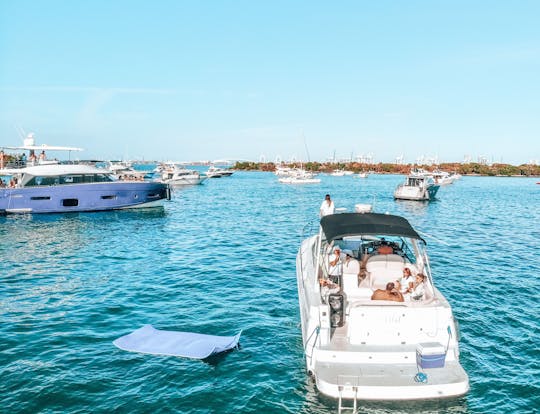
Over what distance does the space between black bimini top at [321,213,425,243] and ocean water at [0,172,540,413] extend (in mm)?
1762

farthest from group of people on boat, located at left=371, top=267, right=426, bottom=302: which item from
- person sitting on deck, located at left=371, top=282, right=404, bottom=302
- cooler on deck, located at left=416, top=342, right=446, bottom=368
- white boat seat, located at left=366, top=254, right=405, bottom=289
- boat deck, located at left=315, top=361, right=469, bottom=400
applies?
boat deck, located at left=315, top=361, right=469, bottom=400

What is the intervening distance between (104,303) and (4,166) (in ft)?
127

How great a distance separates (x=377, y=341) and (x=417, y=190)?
189 ft

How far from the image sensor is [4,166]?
46562 mm

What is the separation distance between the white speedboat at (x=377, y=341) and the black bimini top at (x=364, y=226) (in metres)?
0.03

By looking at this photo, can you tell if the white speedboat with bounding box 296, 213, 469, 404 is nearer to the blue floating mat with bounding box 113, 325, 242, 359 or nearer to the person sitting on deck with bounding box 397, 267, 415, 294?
the person sitting on deck with bounding box 397, 267, 415, 294

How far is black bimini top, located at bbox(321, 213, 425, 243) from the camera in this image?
1077 cm

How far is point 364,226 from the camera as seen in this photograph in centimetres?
1108

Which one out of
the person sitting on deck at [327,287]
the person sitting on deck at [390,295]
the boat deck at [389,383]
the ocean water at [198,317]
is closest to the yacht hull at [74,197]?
the ocean water at [198,317]

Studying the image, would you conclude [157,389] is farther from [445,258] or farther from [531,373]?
[445,258]

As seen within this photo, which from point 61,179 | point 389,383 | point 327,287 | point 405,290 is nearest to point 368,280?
point 405,290

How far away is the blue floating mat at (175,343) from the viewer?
39.0 feet

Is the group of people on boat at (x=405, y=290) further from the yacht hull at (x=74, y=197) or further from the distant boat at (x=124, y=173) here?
the distant boat at (x=124, y=173)

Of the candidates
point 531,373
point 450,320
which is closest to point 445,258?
point 531,373
